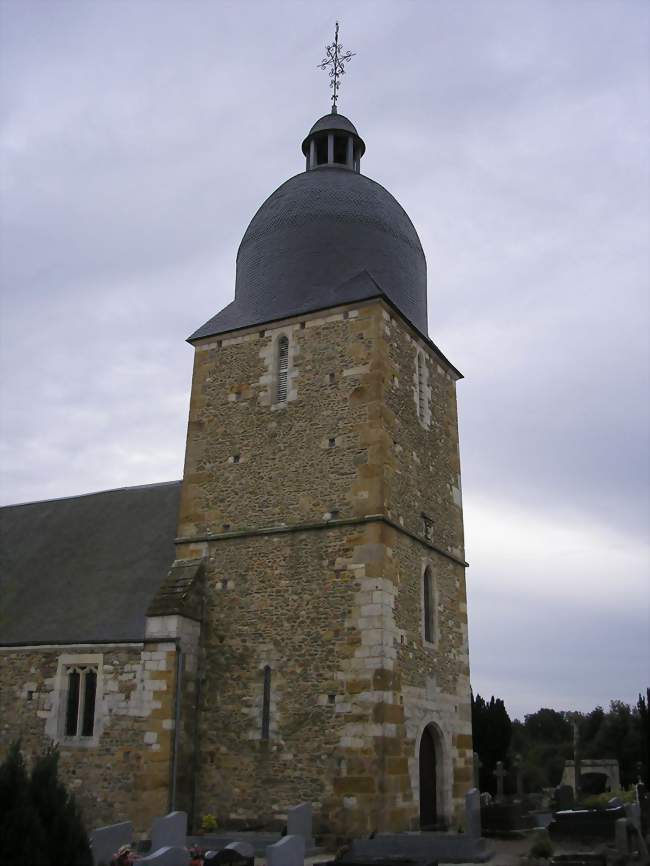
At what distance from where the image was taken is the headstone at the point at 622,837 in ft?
41.4

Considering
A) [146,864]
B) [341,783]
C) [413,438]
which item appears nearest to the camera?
[146,864]

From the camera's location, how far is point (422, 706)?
1495 centimetres

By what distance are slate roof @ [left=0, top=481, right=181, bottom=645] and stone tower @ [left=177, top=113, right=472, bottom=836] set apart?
1404mm

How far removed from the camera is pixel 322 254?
1788 centimetres

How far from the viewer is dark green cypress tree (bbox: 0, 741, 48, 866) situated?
22.1 ft

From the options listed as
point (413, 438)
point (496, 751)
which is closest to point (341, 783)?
point (413, 438)

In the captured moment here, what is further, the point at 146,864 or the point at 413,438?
the point at 413,438

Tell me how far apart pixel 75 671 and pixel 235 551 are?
3.66 metres

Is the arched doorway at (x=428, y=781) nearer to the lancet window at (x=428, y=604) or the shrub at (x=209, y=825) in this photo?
the lancet window at (x=428, y=604)

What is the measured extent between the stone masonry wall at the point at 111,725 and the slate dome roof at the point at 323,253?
273 inches

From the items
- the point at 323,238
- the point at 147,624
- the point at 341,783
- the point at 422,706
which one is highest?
the point at 323,238

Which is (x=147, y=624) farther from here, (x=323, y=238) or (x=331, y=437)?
(x=323, y=238)

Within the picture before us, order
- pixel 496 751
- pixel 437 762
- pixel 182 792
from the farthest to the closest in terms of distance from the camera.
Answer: pixel 496 751 < pixel 437 762 < pixel 182 792

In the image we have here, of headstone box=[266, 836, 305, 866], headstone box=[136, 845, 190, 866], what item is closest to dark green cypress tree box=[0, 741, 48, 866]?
headstone box=[136, 845, 190, 866]
